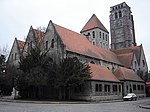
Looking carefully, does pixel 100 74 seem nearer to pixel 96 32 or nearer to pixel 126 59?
pixel 126 59

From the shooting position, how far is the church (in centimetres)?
4094

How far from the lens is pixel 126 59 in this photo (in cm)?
6022

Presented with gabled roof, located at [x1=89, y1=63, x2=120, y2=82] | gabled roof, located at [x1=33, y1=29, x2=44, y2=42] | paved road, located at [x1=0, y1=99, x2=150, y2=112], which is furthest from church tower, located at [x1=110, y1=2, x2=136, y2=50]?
paved road, located at [x1=0, y1=99, x2=150, y2=112]

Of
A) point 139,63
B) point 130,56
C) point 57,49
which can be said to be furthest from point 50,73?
point 139,63

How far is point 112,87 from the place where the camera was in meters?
44.4

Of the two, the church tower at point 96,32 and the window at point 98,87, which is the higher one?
the church tower at point 96,32

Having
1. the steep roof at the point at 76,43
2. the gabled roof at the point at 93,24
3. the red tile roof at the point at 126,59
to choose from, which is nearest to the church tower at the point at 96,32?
the gabled roof at the point at 93,24

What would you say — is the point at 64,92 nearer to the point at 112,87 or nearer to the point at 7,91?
the point at 112,87

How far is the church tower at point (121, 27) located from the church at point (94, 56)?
1000cm

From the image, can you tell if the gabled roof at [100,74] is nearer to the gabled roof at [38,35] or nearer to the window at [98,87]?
the window at [98,87]

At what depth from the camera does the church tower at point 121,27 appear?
257 feet

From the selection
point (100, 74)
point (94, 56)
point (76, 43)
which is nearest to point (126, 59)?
point (94, 56)

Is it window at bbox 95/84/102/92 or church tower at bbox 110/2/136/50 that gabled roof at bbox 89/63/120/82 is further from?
church tower at bbox 110/2/136/50

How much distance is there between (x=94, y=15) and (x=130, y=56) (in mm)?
18696
